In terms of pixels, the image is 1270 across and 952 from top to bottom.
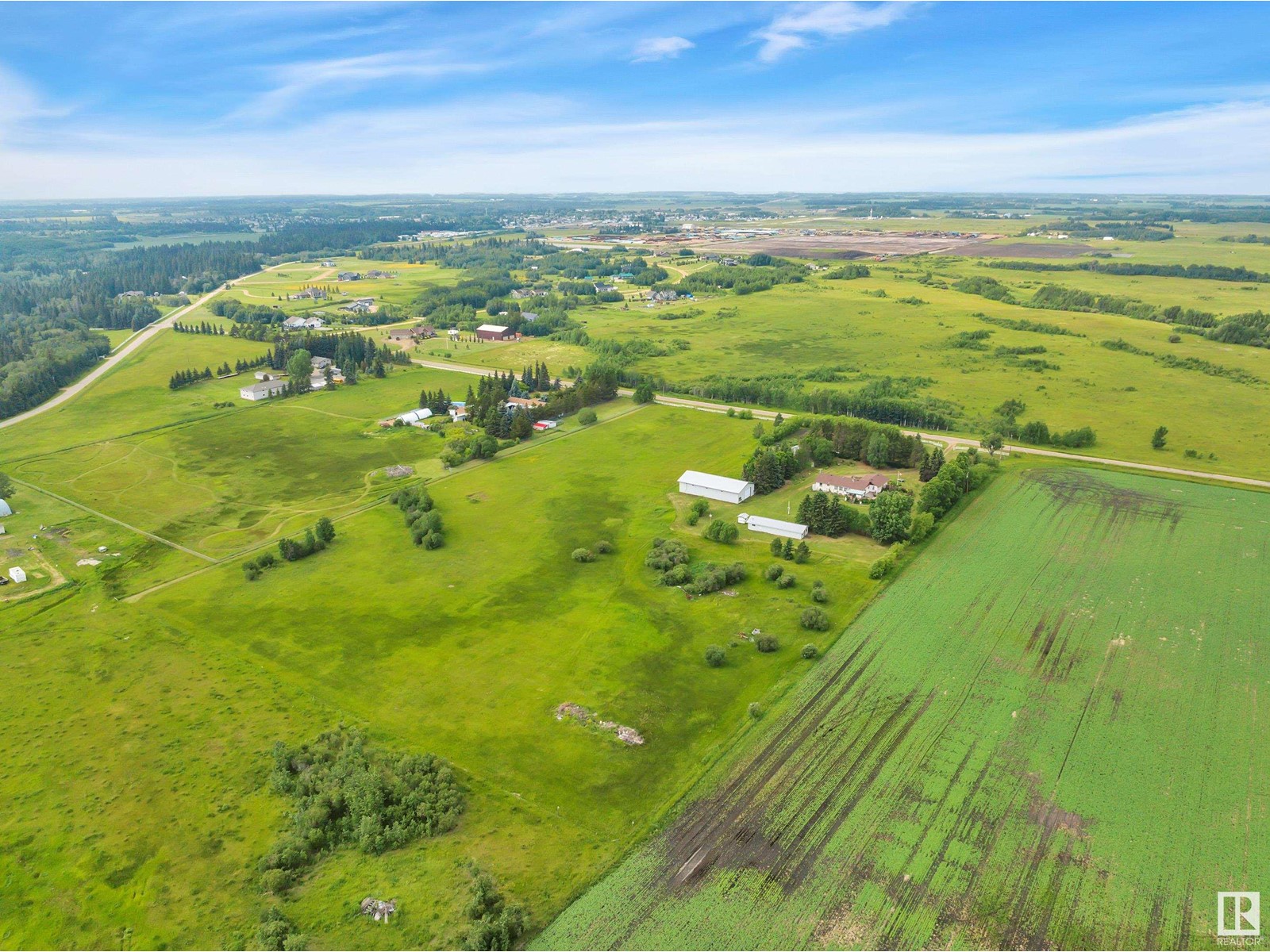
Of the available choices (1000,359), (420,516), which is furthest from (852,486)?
(1000,359)

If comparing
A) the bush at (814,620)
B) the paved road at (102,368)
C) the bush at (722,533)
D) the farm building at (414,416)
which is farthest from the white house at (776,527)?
the paved road at (102,368)

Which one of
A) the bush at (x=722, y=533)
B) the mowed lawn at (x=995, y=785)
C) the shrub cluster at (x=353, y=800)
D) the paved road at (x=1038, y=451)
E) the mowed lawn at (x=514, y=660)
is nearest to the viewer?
the mowed lawn at (x=995, y=785)

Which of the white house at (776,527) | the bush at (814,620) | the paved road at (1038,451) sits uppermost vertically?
the paved road at (1038,451)

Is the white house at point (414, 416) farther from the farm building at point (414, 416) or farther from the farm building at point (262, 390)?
the farm building at point (262, 390)

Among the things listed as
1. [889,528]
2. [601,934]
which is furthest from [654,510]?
[601,934]

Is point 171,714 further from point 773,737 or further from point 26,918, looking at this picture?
point 773,737

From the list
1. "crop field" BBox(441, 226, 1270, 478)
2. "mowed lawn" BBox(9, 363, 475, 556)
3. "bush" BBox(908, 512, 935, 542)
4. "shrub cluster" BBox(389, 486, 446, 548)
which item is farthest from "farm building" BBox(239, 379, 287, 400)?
"bush" BBox(908, 512, 935, 542)

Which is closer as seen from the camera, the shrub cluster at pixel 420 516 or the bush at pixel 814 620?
the bush at pixel 814 620

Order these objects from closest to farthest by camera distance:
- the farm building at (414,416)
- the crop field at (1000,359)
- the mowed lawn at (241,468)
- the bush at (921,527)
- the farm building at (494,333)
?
1. the bush at (921,527)
2. the mowed lawn at (241,468)
3. the crop field at (1000,359)
4. the farm building at (414,416)
5. the farm building at (494,333)
